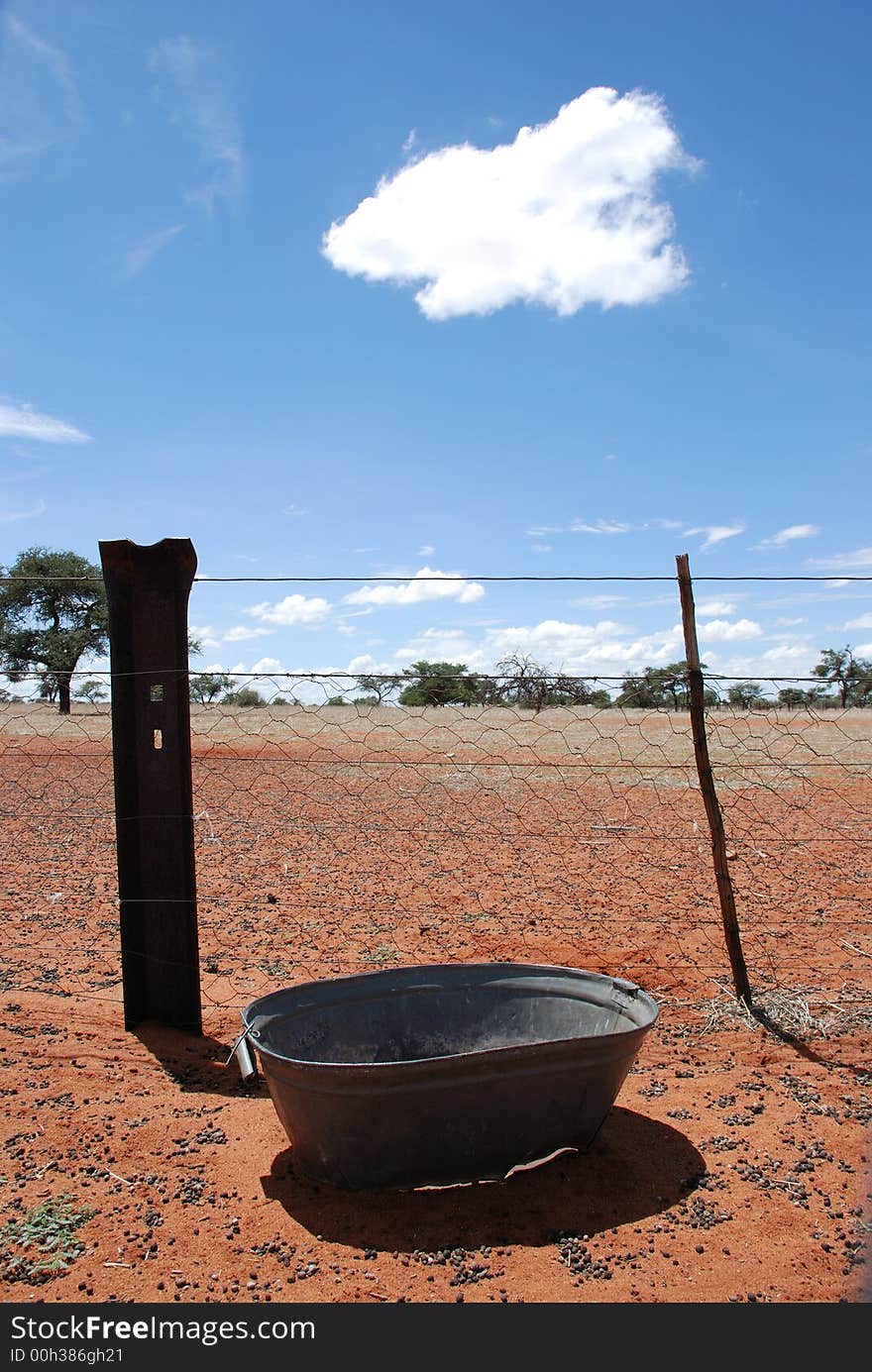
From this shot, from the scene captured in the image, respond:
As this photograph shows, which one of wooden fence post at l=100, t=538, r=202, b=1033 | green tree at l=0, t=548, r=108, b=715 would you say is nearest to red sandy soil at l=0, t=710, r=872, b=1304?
wooden fence post at l=100, t=538, r=202, b=1033

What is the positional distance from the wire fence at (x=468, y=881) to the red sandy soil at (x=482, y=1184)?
0.11ft

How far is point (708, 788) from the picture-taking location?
435 centimetres

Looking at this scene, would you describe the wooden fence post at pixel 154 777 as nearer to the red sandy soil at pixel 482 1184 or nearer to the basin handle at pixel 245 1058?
the red sandy soil at pixel 482 1184

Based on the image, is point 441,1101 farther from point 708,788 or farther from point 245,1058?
point 708,788

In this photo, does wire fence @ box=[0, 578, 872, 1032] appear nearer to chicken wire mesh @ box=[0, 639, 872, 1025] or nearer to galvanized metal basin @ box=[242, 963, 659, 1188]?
chicken wire mesh @ box=[0, 639, 872, 1025]

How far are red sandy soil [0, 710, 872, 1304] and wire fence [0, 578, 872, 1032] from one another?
1.3 inches

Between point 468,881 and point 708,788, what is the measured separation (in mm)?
3060

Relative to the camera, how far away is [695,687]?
4.49 meters

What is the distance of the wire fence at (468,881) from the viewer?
5109mm

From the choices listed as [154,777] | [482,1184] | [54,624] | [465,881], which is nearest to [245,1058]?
[482,1184]

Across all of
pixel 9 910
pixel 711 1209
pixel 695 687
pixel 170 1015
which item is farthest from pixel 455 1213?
pixel 9 910

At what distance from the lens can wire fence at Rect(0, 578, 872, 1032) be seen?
5109 millimetres
